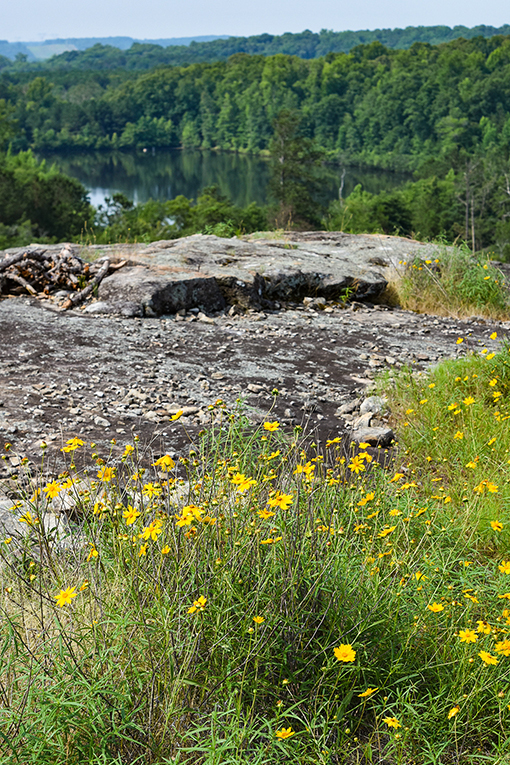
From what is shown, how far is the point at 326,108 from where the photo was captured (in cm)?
10800

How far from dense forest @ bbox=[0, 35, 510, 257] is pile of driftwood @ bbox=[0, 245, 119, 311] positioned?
55.3 m

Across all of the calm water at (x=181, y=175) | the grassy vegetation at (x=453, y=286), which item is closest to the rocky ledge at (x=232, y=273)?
the grassy vegetation at (x=453, y=286)

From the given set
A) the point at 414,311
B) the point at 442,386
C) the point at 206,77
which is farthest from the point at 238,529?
the point at 206,77

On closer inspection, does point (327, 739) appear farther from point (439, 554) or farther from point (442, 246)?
point (442, 246)

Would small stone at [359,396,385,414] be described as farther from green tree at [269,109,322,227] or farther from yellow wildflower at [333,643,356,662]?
green tree at [269,109,322,227]

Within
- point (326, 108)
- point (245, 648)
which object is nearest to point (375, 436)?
point (245, 648)

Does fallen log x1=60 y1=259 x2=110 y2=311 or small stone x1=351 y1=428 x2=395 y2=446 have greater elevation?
fallen log x1=60 y1=259 x2=110 y2=311

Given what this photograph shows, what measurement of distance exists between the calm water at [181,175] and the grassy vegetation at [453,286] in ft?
185

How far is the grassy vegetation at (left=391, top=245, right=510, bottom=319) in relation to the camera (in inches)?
273

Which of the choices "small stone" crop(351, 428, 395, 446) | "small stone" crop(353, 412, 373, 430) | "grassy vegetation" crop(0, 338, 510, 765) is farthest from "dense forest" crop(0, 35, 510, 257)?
"grassy vegetation" crop(0, 338, 510, 765)

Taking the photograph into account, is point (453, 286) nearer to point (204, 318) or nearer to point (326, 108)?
point (204, 318)

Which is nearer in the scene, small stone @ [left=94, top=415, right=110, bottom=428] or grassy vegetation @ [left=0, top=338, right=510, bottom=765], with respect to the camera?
grassy vegetation @ [left=0, top=338, right=510, bottom=765]

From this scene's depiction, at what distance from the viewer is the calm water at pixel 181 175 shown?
70250mm

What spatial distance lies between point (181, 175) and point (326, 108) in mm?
36567
